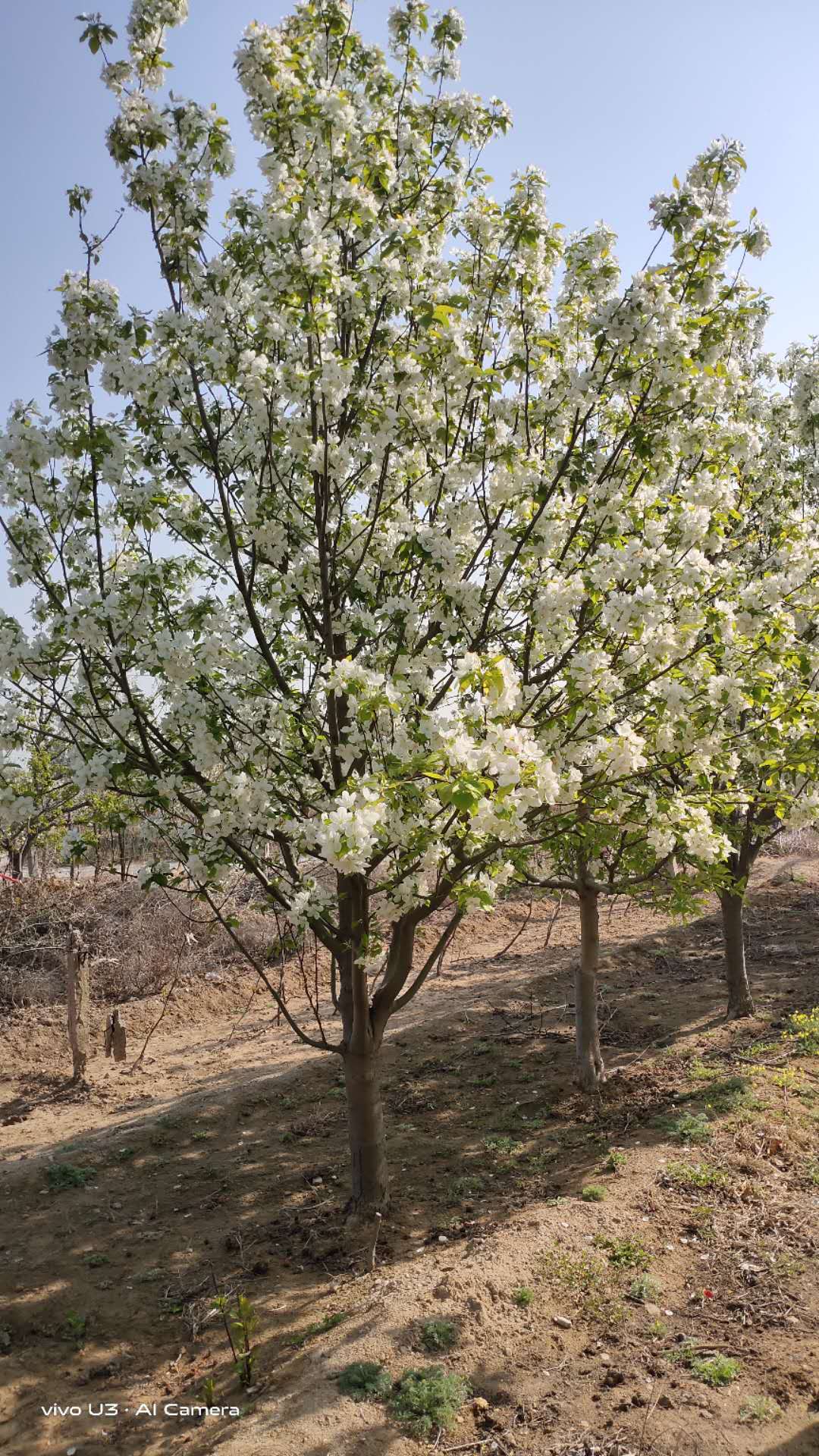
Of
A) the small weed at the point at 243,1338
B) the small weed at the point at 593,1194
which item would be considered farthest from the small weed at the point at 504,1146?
the small weed at the point at 243,1338

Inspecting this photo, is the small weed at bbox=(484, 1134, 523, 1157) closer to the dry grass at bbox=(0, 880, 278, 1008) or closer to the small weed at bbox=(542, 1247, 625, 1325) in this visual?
the small weed at bbox=(542, 1247, 625, 1325)

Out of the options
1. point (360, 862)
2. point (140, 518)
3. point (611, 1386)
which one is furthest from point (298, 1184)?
point (140, 518)

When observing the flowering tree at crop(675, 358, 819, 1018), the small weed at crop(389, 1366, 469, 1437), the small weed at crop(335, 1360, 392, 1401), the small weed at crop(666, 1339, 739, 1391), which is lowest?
the small weed at crop(666, 1339, 739, 1391)

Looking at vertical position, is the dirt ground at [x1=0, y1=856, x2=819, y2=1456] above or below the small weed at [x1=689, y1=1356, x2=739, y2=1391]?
above

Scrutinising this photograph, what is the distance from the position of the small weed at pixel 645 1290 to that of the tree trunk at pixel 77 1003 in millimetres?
7215

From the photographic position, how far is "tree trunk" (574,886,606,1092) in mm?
9312

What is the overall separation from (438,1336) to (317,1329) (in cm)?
78

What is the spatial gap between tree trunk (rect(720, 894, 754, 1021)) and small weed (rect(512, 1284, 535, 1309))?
6.38 meters

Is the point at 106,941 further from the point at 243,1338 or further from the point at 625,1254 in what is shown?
the point at 625,1254

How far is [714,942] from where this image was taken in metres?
16.3

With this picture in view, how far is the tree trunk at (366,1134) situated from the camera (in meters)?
6.95

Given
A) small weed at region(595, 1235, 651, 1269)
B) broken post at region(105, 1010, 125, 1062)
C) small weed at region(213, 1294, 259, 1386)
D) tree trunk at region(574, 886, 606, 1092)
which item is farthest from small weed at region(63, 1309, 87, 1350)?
broken post at region(105, 1010, 125, 1062)

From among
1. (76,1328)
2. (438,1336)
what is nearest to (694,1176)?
(438,1336)

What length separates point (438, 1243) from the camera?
6.55m
